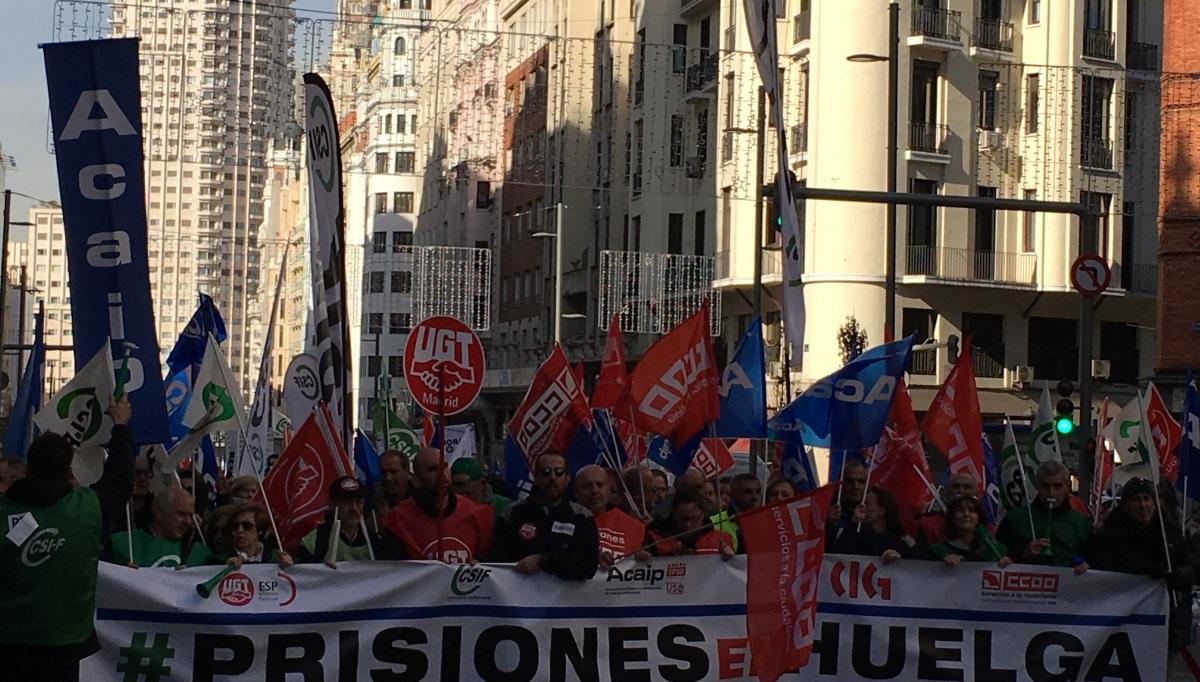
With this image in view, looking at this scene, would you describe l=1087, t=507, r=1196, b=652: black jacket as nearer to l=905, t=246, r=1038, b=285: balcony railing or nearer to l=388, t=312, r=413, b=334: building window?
l=905, t=246, r=1038, b=285: balcony railing

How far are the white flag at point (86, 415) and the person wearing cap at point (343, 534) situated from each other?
1.18 m

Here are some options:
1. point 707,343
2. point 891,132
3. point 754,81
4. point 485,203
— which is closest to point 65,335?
point 485,203

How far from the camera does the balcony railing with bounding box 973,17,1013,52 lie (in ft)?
149

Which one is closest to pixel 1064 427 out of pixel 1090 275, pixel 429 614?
pixel 1090 275

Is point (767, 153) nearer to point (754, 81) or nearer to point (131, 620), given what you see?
Answer: point (754, 81)

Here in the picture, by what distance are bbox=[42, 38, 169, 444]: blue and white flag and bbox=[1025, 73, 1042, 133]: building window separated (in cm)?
3665

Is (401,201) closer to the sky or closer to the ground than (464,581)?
→ closer to the sky

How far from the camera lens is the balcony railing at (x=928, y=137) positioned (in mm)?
44562

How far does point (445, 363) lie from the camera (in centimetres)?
1409

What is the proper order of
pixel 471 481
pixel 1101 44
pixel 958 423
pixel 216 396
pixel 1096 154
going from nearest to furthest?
pixel 216 396
pixel 471 481
pixel 958 423
pixel 1096 154
pixel 1101 44

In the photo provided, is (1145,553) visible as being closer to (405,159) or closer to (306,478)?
(306,478)

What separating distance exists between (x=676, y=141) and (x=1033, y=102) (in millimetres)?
10471

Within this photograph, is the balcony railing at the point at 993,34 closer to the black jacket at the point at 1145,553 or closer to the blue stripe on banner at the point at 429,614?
the black jacket at the point at 1145,553

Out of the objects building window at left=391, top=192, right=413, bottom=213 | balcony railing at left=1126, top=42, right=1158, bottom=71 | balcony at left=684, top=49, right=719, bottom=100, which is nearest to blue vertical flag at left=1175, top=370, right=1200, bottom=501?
balcony railing at left=1126, top=42, right=1158, bottom=71
